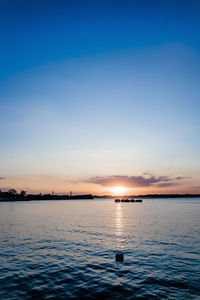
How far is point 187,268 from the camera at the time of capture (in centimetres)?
1925

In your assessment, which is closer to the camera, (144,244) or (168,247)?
(168,247)

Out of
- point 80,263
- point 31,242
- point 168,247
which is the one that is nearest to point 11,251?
point 31,242

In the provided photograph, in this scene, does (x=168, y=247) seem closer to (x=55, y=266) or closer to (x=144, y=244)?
(x=144, y=244)

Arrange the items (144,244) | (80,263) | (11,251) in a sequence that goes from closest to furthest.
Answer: (80,263) < (11,251) < (144,244)

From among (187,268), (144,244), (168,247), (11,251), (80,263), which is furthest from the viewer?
(144,244)

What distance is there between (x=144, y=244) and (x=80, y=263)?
11640 millimetres

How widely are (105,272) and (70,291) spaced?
4.49 meters

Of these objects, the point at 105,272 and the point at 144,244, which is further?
the point at 144,244

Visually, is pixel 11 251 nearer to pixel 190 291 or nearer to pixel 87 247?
pixel 87 247

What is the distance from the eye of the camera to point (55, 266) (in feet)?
66.0

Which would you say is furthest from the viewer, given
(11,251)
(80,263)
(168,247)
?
(168,247)

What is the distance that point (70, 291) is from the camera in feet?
47.6

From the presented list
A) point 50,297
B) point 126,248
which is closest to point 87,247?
point 126,248

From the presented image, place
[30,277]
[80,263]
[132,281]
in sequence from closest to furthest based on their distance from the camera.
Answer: [132,281]
[30,277]
[80,263]
